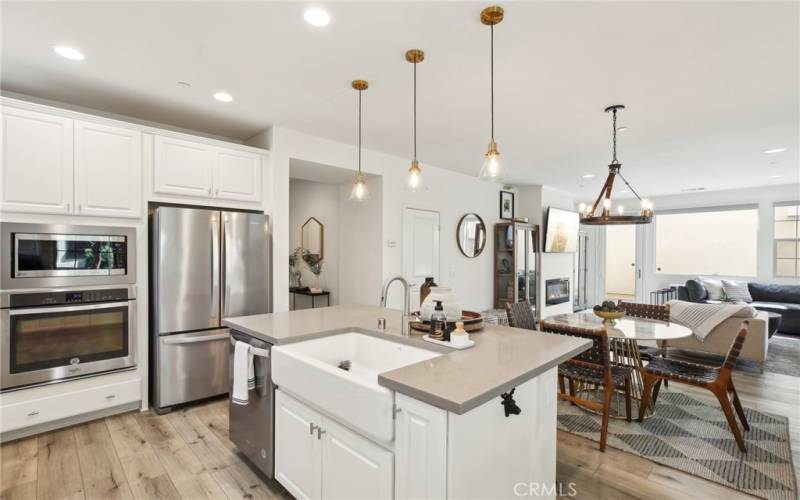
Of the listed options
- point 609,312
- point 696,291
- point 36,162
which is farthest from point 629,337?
point 696,291

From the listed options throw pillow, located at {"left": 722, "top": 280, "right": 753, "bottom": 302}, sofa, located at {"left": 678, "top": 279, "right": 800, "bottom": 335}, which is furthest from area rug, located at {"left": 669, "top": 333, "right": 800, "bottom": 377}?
throw pillow, located at {"left": 722, "top": 280, "right": 753, "bottom": 302}

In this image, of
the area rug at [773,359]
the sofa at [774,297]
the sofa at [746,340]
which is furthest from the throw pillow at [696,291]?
the sofa at [746,340]

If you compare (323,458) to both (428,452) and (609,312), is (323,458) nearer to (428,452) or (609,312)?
(428,452)

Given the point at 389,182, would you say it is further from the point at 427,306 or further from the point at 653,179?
the point at 653,179

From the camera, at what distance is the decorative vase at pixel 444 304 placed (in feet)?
7.03

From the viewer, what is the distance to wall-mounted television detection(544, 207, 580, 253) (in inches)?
282

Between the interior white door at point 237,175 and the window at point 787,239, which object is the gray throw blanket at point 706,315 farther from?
the interior white door at point 237,175

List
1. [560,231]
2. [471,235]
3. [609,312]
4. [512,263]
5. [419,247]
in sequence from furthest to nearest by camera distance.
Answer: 1. [560,231]
2. [512,263]
3. [471,235]
4. [419,247]
5. [609,312]

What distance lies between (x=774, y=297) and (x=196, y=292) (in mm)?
8745

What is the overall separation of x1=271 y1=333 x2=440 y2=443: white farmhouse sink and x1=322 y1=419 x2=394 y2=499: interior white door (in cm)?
8

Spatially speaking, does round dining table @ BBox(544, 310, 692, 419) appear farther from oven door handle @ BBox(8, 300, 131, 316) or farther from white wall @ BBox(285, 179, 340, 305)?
oven door handle @ BBox(8, 300, 131, 316)

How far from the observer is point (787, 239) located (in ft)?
22.6

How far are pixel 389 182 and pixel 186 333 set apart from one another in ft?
9.39

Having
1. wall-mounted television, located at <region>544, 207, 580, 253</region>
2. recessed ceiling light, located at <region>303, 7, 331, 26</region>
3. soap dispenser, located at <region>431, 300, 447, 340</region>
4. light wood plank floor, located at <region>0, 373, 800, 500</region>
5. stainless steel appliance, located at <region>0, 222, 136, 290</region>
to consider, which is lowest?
light wood plank floor, located at <region>0, 373, 800, 500</region>
